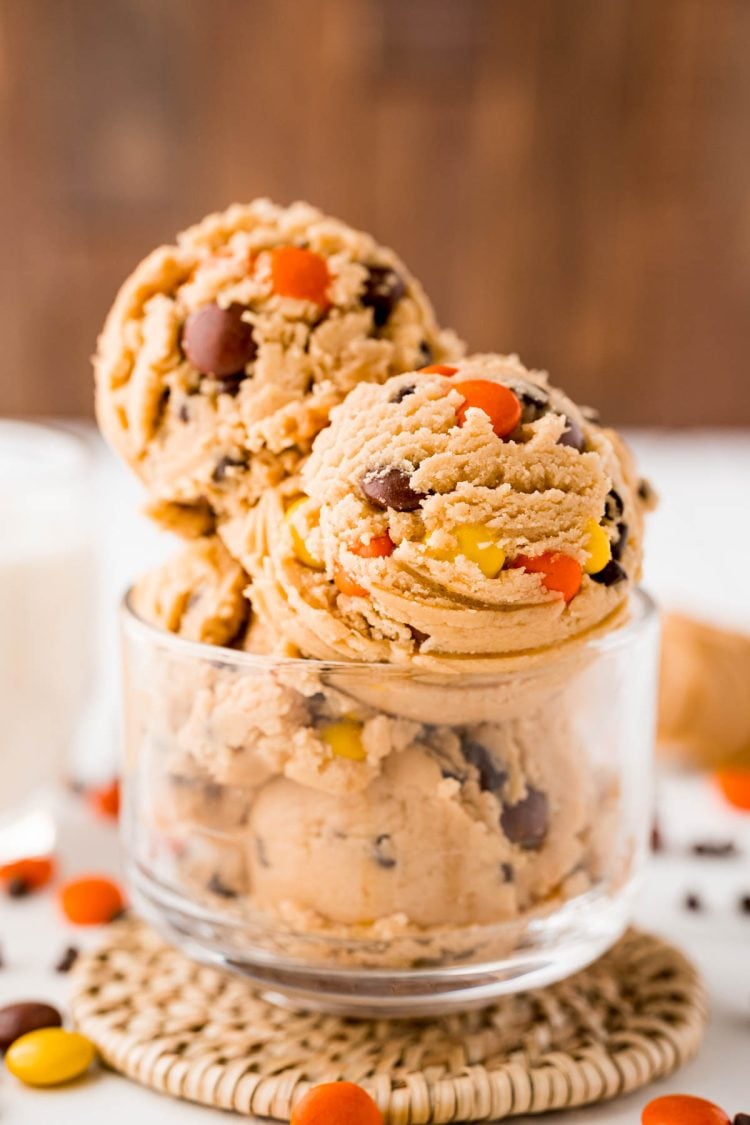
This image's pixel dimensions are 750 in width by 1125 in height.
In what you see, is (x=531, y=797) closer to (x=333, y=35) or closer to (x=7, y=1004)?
(x=7, y=1004)

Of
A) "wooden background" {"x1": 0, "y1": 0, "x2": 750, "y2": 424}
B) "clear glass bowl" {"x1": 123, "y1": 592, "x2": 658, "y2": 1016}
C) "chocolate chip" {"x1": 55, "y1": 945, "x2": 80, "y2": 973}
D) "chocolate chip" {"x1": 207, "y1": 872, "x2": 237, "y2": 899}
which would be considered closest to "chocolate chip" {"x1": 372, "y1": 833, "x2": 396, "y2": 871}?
"clear glass bowl" {"x1": 123, "y1": 592, "x2": 658, "y2": 1016}

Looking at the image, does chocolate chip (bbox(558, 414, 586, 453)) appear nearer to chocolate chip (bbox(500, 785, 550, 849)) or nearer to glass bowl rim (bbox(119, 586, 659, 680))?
glass bowl rim (bbox(119, 586, 659, 680))

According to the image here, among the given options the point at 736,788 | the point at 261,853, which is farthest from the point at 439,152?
the point at 261,853

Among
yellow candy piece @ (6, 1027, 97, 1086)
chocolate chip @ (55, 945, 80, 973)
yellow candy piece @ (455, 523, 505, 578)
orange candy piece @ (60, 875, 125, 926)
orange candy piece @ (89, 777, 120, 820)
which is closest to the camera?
yellow candy piece @ (455, 523, 505, 578)

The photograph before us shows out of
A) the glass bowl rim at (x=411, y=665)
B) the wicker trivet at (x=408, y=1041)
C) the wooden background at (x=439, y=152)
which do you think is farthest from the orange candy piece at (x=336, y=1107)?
the wooden background at (x=439, y=152)

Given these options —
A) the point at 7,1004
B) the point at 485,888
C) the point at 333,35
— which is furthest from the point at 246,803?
the point at 333,35

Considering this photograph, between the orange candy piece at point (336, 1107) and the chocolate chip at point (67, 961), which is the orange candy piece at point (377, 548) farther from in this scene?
the chocolate chip at point (67, 961)
